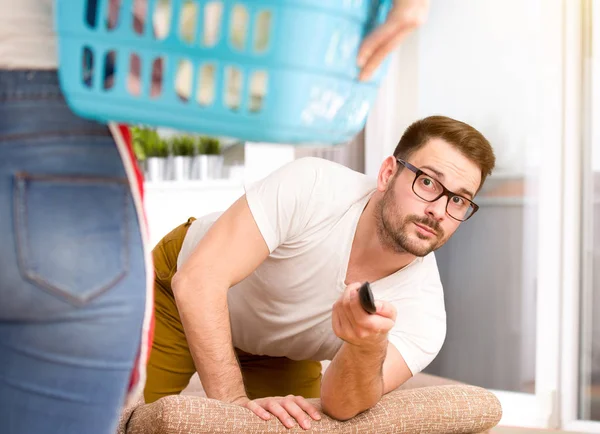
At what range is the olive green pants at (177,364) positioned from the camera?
2211 mm

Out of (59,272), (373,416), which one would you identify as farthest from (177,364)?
(59,272)

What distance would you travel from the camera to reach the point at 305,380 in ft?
7.87

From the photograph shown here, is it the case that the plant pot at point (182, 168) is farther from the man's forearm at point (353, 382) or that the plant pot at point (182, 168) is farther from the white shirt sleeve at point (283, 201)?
the man's forearm at point (353, 382)

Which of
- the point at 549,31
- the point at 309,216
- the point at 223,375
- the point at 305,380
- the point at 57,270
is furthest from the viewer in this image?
the point at 549,31

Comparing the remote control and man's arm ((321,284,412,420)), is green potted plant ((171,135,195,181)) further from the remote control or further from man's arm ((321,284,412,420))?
the remote control

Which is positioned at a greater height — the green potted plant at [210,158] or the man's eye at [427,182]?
the man's eye at [427,182]

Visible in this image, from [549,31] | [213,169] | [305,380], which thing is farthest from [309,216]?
[213,169]

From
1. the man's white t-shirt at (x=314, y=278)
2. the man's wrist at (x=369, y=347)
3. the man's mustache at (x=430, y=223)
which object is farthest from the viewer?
the man's mustache at (x=430, y=223)

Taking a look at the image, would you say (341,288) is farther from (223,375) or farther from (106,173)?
(106,173)

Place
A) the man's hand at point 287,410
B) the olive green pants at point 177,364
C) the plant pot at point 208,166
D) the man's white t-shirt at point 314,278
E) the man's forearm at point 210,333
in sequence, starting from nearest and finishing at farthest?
1. the man's hand at point 287,410
2. the man's forearm at point 210,333
3. the man's white t-shirt at point 314,278
4. the olive green pants at point 177,364
5. the plant pot at point 208,166

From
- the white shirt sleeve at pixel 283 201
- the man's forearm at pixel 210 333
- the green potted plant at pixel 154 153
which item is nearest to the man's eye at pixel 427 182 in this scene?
the white shirt sleeve at pixel 283 201

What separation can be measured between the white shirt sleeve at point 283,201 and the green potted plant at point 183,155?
7.55 ft

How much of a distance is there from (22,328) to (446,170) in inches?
61.4

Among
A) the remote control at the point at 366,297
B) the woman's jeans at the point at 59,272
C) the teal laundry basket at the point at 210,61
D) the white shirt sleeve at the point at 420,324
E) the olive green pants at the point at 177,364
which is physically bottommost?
the olive green pants at the point at 177,364
